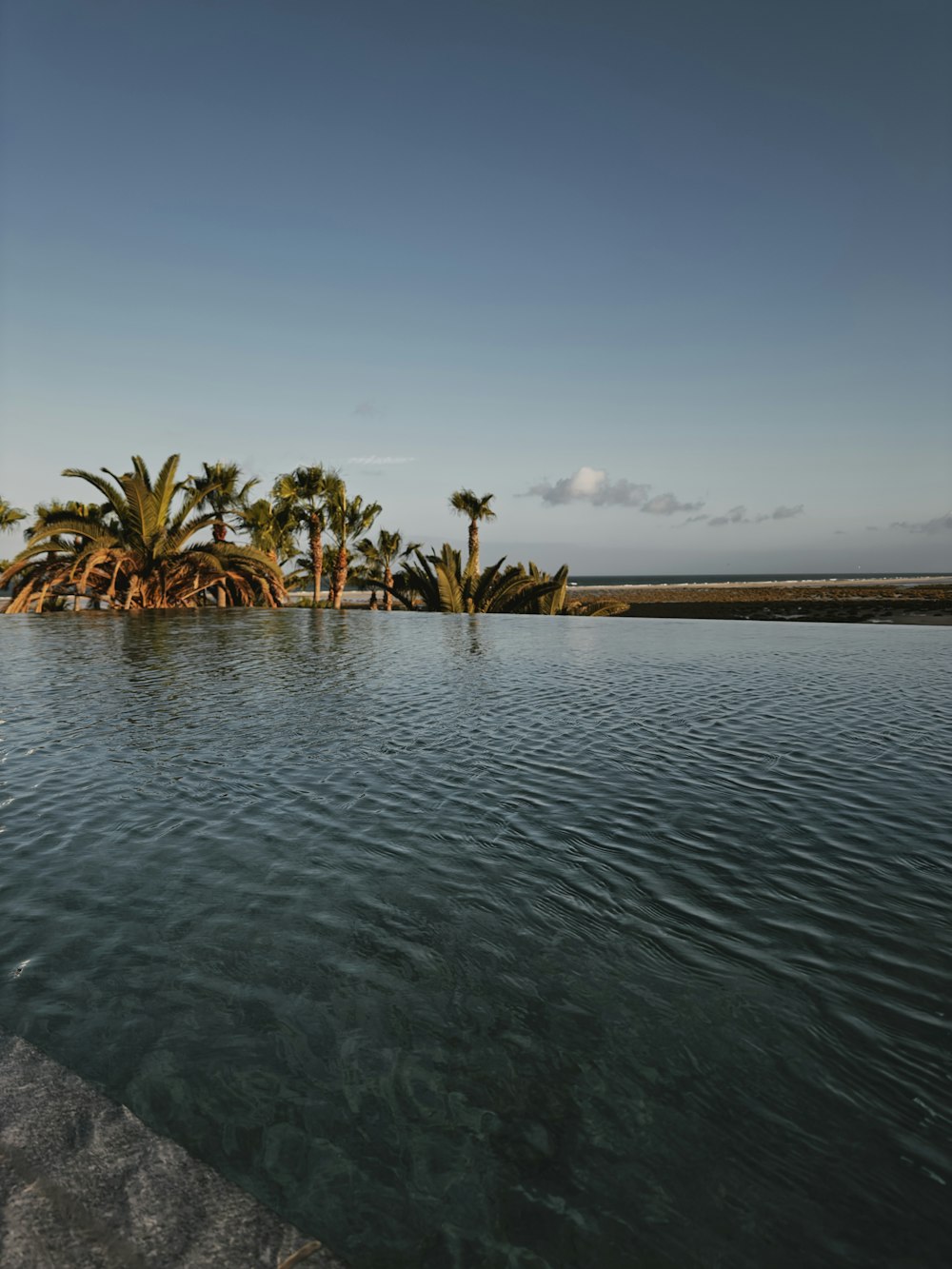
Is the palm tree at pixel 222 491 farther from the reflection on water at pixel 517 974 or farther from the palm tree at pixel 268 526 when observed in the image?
the reflection on water at pixel 517 974

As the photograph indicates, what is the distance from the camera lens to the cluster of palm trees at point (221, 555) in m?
25.0

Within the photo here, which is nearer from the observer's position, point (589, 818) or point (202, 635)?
point (589, 818)

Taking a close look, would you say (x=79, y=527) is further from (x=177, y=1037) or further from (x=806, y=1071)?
(x=806, y=1071)

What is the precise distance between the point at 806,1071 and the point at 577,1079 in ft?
2.97

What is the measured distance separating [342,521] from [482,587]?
26.1ft

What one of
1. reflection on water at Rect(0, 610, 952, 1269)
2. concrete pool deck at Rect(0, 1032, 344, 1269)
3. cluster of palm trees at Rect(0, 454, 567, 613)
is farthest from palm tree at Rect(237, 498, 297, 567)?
concrete pool deck at Rect(0, 1032, 344, 1269)

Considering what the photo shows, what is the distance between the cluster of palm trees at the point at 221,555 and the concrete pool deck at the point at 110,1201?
81.2 ft

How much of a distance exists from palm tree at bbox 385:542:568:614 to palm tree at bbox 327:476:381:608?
13.5 feet

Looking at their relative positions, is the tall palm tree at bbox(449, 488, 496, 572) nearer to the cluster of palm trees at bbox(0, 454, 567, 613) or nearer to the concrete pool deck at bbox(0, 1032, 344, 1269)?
the cluster of palm trees at bbox(0, 454, 567, 613)

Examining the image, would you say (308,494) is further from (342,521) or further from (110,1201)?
(110,1201)

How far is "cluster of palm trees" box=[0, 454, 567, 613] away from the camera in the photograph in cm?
2495

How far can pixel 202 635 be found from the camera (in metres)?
18.0

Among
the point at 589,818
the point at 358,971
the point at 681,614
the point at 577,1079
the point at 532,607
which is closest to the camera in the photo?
the point at 577,1079

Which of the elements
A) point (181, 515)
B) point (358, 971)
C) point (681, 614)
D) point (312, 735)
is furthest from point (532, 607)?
point (358, 971)
